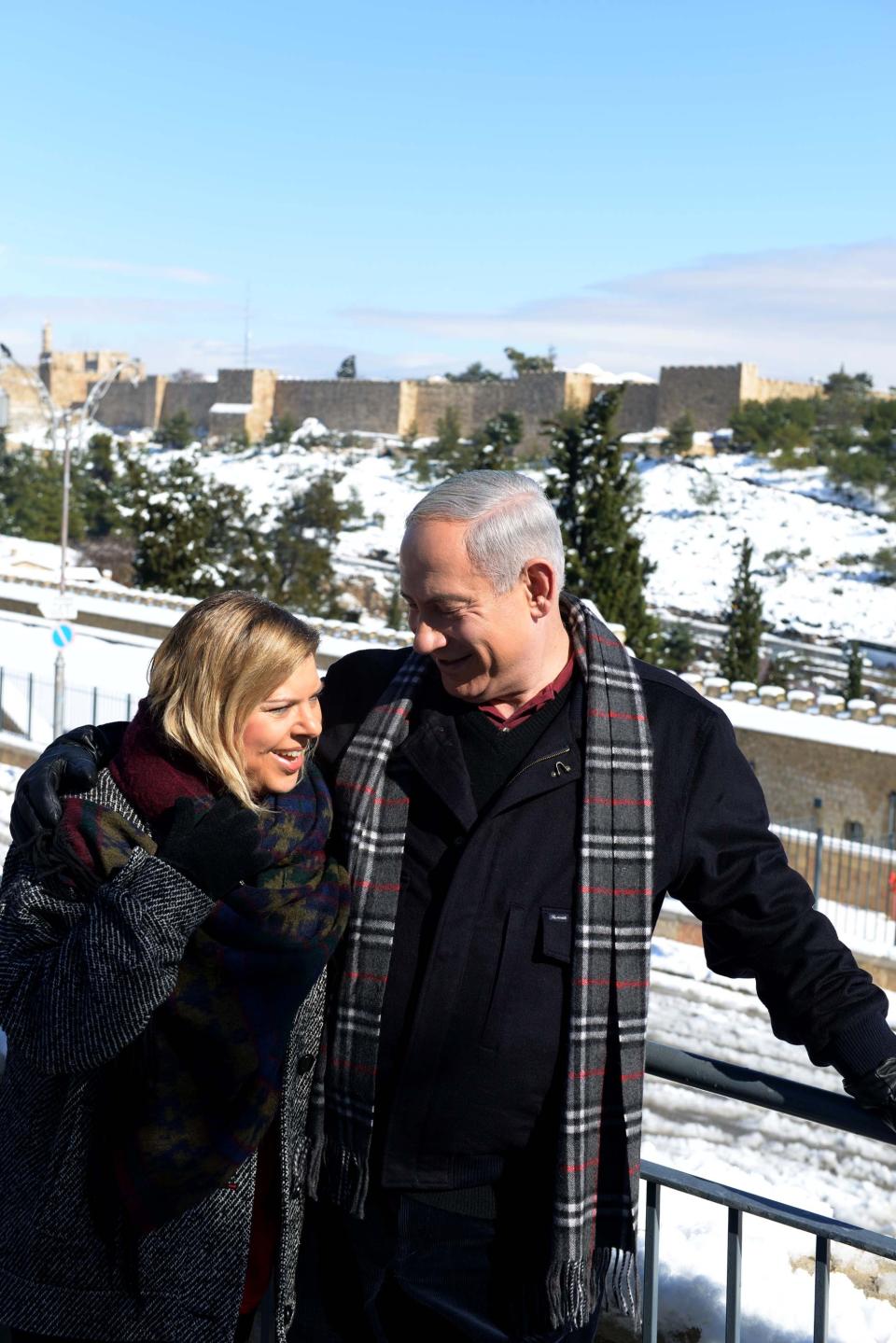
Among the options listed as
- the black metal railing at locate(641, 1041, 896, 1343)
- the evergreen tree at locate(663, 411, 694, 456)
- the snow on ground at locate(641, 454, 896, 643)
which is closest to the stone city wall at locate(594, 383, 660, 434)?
the evergreen tree at locate(663, 411, 694, 456)

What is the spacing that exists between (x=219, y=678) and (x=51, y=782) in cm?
24

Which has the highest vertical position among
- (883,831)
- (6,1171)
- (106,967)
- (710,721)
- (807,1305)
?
(710,721)

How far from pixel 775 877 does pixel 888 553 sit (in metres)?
34.4

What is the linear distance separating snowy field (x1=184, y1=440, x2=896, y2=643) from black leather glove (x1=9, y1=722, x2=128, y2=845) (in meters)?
29.6

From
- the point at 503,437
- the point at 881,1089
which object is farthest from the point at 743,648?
the point at 881,1089

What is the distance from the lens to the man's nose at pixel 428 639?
1.93 metres

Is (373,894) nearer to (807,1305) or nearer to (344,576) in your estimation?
(807,1305)

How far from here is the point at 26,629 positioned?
20312 mm

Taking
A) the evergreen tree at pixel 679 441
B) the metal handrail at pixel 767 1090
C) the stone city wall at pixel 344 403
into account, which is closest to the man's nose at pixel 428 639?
the metal handrail at pixel 767 1090

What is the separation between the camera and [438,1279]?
6.06 feet

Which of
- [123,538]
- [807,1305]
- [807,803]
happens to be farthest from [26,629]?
[123,538]

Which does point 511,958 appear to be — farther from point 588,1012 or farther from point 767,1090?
point 767,1090

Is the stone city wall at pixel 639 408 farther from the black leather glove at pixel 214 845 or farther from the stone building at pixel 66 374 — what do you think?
the black leather glove at pixel 214 845

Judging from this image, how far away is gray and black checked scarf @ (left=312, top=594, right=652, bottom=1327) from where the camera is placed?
5.87ft
